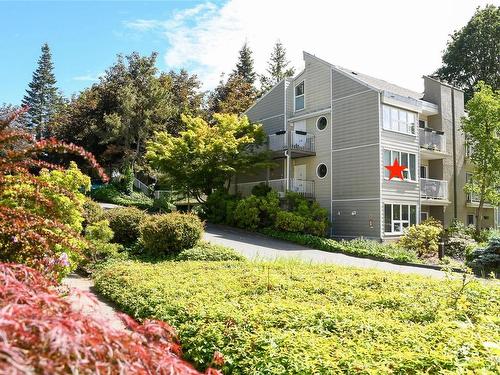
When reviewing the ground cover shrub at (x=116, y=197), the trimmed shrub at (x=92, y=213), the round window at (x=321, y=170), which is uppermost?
the round window at (x=321, y=170)

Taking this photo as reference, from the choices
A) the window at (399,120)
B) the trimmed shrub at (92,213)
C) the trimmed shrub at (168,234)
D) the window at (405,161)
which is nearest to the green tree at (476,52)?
the window at (399,120)

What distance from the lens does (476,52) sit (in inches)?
1780

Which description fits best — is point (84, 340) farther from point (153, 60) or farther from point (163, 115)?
point (153, 60)

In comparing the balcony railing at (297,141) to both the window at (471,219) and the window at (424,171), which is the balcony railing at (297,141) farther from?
the window at (471,219)

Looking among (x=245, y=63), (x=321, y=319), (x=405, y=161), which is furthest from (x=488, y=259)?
(x=245, y=63)

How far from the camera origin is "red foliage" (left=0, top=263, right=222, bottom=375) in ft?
4.20

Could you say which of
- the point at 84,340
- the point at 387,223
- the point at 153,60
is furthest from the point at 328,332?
the point at 153,60

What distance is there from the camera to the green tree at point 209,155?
971 inches

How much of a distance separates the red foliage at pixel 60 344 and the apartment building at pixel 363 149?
2066cm

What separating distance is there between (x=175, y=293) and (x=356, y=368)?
3916mm

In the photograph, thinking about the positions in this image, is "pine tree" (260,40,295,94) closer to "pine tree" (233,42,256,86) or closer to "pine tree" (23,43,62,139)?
"pine tree" (233,42,256,86)

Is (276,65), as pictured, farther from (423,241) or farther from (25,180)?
(25,180)

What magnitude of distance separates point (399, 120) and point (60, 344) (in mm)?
23872

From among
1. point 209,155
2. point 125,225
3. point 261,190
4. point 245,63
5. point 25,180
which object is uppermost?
point 245,63
